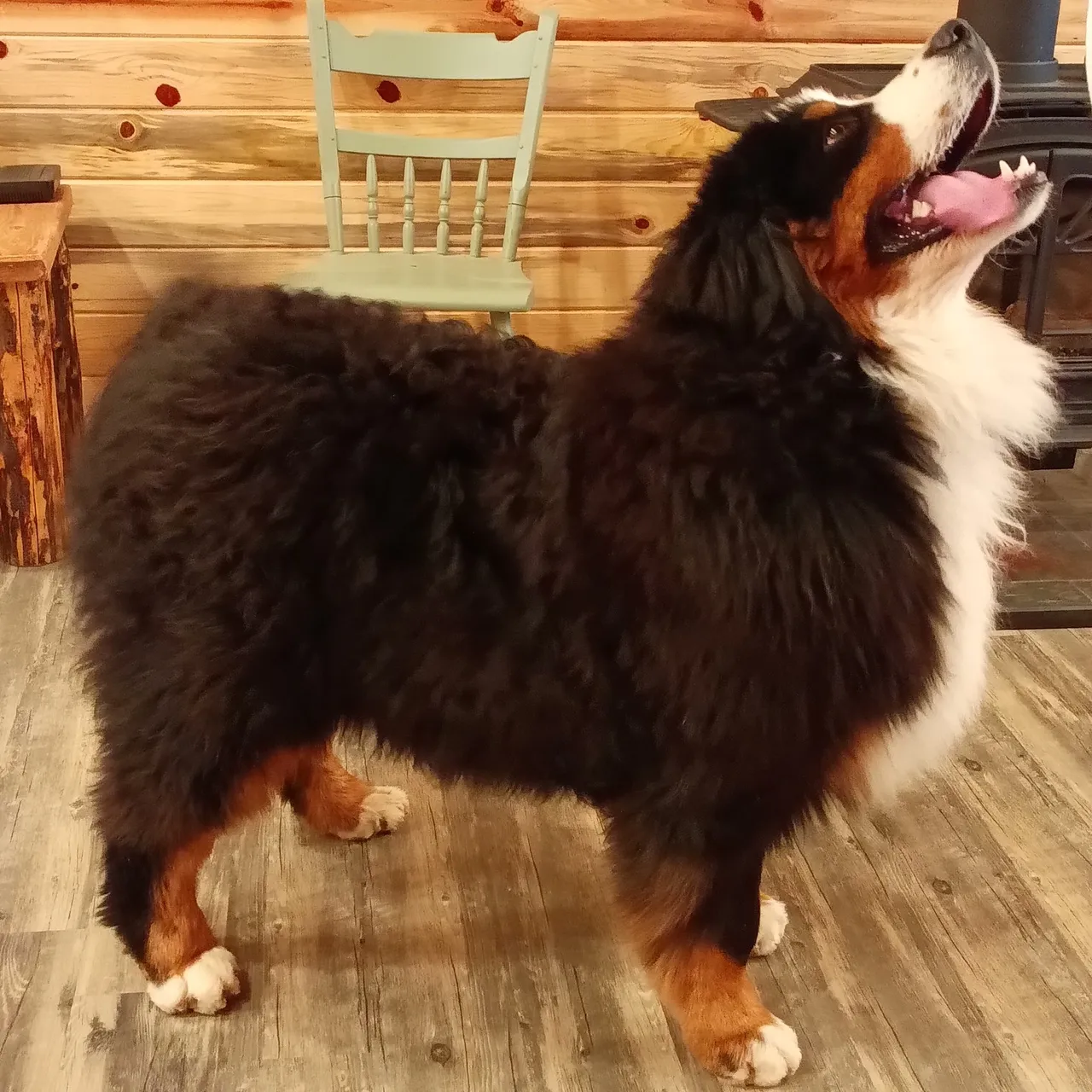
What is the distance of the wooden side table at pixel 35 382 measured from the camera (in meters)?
2.36

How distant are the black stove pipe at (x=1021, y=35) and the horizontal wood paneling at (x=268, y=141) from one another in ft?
2.49

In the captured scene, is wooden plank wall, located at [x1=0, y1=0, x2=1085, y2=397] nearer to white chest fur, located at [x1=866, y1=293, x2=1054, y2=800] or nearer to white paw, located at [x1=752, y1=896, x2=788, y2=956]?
white chest fur, located at [x1=866, y1=293, x2=1054, y2=800]

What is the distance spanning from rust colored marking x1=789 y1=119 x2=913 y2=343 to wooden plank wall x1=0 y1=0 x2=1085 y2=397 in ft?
5.98

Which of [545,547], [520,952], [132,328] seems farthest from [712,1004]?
[132,328]

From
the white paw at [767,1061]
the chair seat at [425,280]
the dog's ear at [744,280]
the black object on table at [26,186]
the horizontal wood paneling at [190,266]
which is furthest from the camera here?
the horizontal wood paneling at [190,266]

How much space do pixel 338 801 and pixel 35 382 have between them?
129cm

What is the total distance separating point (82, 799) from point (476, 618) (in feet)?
3.26

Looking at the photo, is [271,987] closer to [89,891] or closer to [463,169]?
[89,891]

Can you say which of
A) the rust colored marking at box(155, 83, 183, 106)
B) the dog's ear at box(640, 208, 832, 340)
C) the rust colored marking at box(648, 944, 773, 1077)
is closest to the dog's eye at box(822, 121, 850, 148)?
the dog's ear at box(640, 208, 832, 340)

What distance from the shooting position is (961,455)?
1.22 m

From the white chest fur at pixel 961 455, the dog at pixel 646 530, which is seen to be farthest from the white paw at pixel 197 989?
the white chest fur at pixel 961 455

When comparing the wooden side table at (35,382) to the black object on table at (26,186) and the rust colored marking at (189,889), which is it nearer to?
the black object on table at (26,186)

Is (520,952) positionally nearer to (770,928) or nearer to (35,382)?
(770,928)

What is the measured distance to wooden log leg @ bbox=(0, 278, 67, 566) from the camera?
2.38 metres
